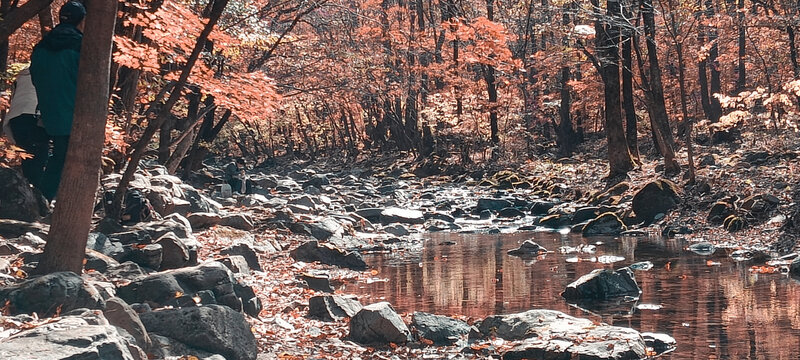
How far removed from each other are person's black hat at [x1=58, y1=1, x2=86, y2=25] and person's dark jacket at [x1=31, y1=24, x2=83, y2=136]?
0.09m

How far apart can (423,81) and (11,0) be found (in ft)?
77.1

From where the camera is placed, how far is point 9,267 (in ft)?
22.9

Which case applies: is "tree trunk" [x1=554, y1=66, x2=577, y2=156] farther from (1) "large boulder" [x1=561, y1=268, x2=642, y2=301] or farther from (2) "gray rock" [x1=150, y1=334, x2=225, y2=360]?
(2) "gray rock" [x1=150, y1=334, x2=225, y2=360]

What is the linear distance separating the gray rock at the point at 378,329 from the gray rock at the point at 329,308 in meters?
0.90

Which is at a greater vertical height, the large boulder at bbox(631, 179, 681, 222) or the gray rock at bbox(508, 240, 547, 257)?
the large boulder at bbox(631, 179, 681, 222)

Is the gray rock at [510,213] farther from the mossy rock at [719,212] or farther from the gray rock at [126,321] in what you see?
the gray rock at [126,321]

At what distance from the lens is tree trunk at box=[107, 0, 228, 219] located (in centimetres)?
912

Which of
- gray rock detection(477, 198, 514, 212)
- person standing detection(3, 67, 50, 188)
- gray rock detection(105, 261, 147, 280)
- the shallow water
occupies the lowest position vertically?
the shallow water

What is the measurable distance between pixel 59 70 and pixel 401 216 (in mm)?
12885

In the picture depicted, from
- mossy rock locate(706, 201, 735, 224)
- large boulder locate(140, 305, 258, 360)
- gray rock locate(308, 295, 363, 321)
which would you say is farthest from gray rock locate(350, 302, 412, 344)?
mossy rock locate(706, 201, 735, 224)

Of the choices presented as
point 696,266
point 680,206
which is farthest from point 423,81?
point 696,266

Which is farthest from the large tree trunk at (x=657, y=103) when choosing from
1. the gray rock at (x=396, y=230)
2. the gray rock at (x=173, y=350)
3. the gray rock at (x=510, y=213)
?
the gray rock at (x=173, y=350)

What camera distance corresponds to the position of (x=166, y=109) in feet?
31.8

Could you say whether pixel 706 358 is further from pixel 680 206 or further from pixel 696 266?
pixel 680 206
